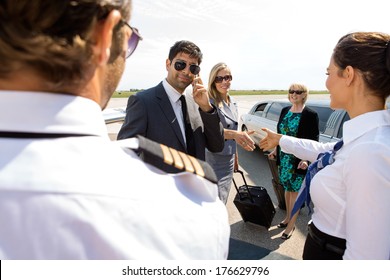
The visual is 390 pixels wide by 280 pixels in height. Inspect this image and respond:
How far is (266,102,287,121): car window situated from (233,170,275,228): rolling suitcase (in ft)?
9.73

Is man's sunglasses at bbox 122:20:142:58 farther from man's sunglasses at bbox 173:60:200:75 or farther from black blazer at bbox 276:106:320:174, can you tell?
black blazer at bbox 276:106:320:174

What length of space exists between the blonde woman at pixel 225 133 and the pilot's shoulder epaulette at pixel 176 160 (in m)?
2.07

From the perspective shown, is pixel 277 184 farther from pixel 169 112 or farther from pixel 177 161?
pixel 177 161

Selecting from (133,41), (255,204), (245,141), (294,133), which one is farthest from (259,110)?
(133,41)

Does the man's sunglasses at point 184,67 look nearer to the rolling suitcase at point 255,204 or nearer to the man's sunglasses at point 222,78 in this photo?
the man's sunglasses at point 222,78

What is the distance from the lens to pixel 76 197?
48 cm

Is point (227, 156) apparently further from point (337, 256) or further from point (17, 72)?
point (17, 72)

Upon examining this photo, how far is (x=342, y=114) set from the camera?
4047 mm

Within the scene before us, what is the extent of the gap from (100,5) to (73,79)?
0.53ft

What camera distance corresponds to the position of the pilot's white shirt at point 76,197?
470mm

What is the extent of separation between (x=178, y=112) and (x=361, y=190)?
4.70 feet

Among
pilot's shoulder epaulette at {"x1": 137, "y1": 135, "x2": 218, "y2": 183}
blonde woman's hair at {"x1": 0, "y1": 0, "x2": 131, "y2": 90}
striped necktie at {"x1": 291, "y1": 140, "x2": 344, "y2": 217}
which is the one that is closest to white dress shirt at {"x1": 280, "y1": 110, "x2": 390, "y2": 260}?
striped necktie at {"x1": 291, "y1": 140, "x2": 344, "y2": 217}

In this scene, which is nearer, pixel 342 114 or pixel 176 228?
pixel 176 228

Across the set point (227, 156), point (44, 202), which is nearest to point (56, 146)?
point (44, 202)
